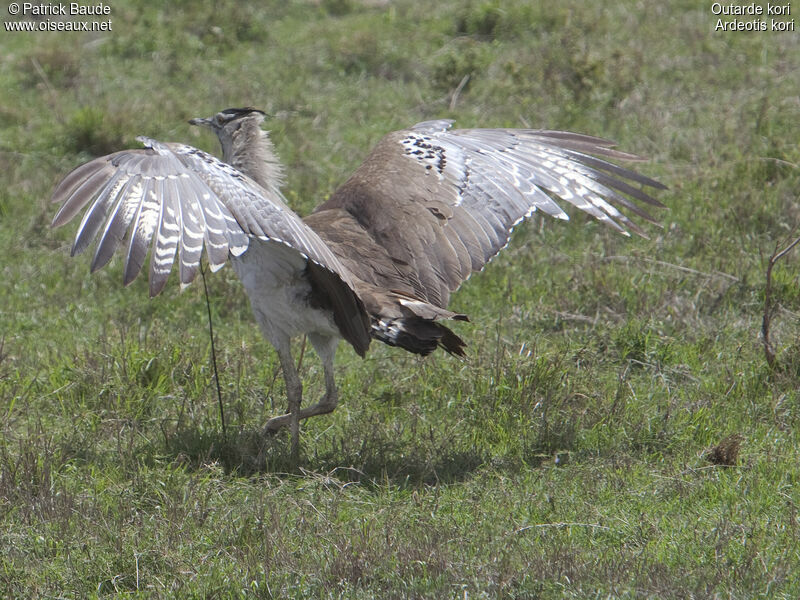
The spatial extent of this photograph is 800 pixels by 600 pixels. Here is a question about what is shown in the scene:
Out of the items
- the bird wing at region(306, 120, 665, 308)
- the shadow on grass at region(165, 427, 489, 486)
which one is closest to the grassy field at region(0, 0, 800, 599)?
the shadow on grass at region(165, 427, 489, 486)

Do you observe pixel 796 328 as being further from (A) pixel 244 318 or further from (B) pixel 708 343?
(A) pixel 244 318

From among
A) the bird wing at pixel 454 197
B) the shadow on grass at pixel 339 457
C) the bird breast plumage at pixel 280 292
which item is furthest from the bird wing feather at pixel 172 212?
the shadow on grass at pixel 339 457

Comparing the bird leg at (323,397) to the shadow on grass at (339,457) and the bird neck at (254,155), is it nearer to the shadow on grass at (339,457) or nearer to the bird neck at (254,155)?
the shadow on grass at (339,457)

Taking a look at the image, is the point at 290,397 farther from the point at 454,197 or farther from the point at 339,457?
the point at 454,197

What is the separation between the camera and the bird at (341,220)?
13.8 ft

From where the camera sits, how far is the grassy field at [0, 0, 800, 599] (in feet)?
13.3

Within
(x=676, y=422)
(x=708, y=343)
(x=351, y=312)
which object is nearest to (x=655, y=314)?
(x=708, y=343)

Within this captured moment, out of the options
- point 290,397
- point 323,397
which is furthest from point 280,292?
point 323,397

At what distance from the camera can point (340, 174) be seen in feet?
26.7

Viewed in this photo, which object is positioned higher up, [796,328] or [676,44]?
[676,44]

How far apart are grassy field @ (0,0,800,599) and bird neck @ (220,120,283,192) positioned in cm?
95

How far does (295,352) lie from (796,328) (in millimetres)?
2760

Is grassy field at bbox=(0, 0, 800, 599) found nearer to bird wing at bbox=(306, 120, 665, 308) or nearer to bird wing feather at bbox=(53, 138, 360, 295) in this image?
bird wing at bbox=(306, 120, 665, 308)

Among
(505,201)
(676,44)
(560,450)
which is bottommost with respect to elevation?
(560,450)
